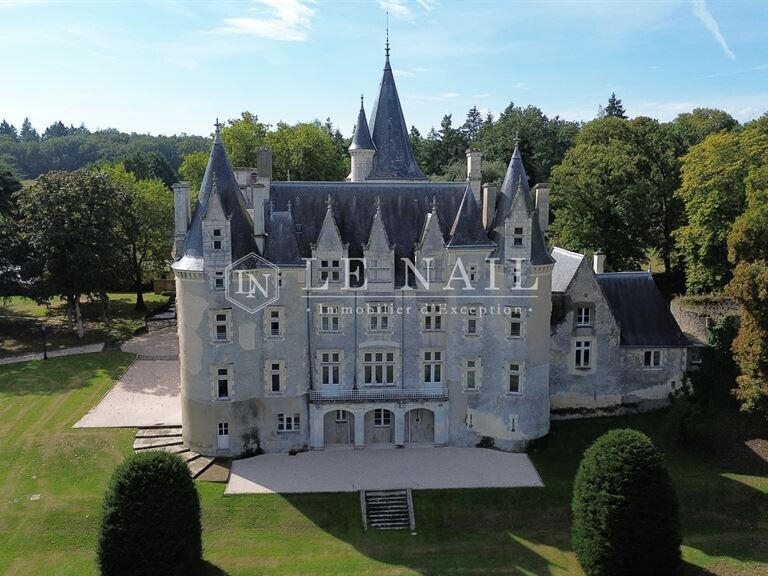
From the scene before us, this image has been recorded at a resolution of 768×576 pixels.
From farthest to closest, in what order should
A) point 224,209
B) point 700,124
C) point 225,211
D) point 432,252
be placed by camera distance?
point 700,124, point 432,252, point 225,211, point 224,209

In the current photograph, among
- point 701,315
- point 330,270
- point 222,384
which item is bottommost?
point 222,384

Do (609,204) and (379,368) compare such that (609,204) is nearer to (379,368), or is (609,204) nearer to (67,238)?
(379,368)

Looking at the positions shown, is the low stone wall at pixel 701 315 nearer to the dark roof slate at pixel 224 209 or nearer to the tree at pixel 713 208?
the tree at pixel 713 208

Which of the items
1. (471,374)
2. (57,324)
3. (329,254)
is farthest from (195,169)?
(471,374)

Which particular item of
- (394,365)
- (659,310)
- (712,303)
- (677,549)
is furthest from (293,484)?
(712,303)

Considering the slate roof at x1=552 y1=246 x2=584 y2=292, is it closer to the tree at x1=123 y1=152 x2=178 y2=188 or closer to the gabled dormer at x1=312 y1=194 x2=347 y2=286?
the gabled dormer at x1=312 y1=194 x2=347 y2=286

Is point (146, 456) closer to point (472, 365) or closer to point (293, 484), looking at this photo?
point (293, 484)
